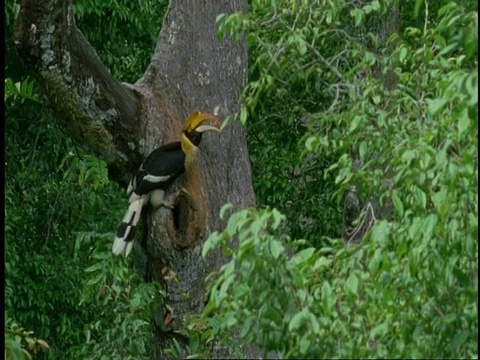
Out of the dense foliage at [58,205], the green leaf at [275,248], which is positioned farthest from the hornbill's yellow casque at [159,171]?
the green leaf at [275,248]

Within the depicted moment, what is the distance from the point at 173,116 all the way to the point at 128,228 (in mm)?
580

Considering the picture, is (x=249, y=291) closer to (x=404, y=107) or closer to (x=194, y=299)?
(x=404, y=107)

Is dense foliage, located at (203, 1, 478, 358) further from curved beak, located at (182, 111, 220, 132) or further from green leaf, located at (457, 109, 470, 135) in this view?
curved beak, located at (182, 111, 220, 132)

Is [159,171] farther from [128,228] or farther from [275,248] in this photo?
[275,248]

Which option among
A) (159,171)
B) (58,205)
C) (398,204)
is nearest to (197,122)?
(159,171)

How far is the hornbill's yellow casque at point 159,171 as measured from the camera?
6414 mm

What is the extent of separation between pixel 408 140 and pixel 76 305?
5902 mm

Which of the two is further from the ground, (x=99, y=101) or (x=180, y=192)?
(x=99, y=101)

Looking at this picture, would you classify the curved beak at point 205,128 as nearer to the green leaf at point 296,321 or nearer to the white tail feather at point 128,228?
the white tail feather at point 128,228

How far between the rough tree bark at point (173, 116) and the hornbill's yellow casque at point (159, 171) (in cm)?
10

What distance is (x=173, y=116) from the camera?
6.73 meters

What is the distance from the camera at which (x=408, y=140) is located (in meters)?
3.80

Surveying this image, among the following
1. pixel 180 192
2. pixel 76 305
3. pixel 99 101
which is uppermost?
pixel 99 101

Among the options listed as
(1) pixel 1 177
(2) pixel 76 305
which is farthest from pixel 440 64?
(2) pixel 76 305
